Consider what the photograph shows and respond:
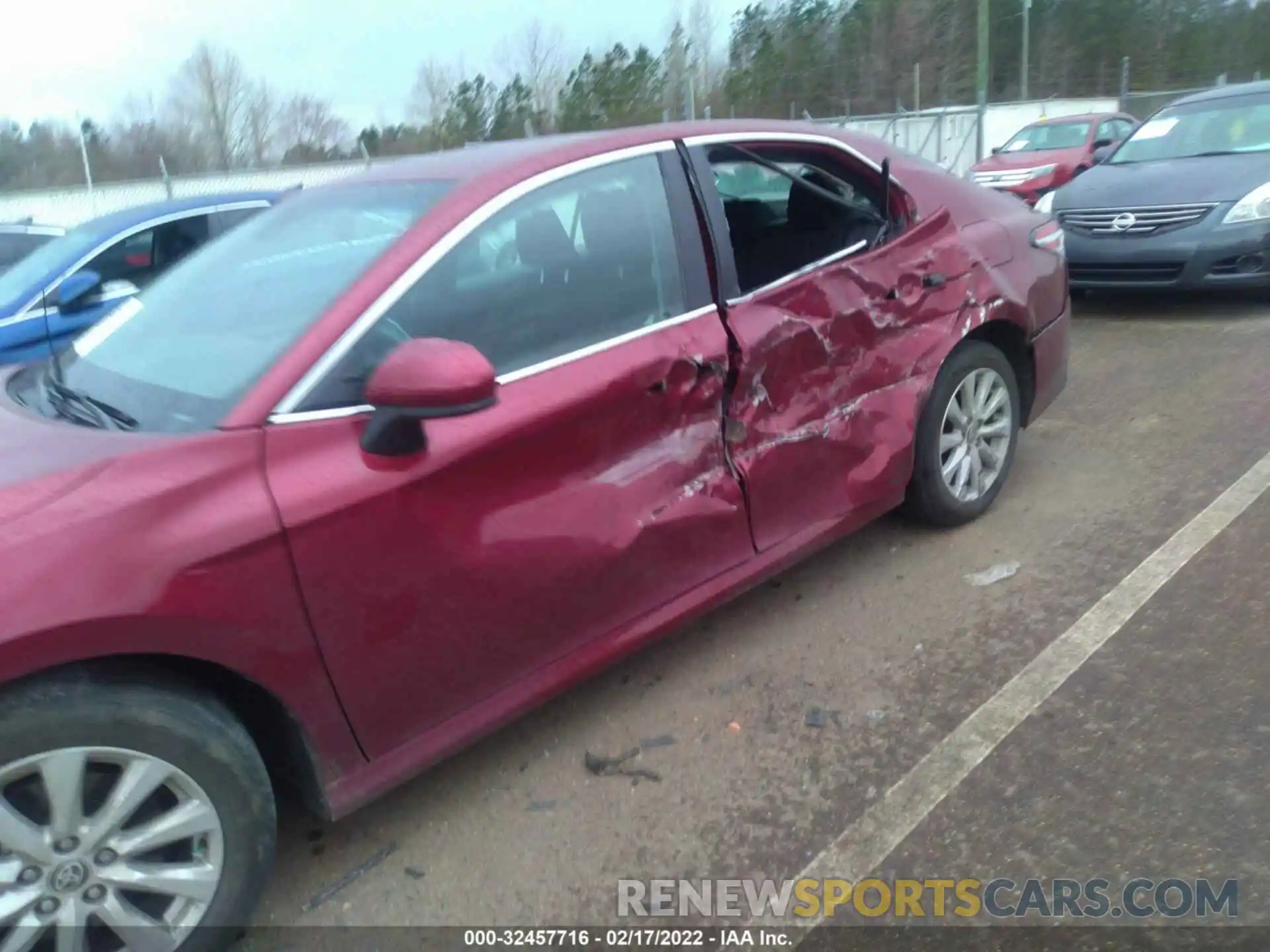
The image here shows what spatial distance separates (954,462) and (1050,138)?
1251cm

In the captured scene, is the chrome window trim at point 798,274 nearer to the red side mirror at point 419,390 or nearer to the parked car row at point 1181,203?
the red side mirror at point 419,390

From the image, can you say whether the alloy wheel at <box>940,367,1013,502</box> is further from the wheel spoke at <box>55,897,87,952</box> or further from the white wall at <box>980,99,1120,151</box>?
the white wall at <box>980,99,1120,151</box>

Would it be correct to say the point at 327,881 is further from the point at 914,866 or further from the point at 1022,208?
the point at 1022,208

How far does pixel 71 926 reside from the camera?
204 centimetres

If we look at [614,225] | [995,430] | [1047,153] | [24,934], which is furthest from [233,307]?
[1047,153]

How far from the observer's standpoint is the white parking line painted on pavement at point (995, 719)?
251 centimetres

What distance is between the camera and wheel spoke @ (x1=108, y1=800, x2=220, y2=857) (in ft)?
6.86

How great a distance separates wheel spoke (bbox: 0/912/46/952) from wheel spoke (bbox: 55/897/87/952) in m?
0.03

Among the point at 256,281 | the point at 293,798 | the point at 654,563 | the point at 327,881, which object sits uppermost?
the point at 256,281

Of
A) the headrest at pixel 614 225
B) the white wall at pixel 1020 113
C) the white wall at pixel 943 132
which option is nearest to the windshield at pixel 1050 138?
the white wall at pixel 943 132

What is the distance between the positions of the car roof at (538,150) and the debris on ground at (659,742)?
5.54 ft

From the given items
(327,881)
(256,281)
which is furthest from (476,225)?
(327,881)

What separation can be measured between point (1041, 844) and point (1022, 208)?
2868mm

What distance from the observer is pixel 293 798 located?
2.55 m
